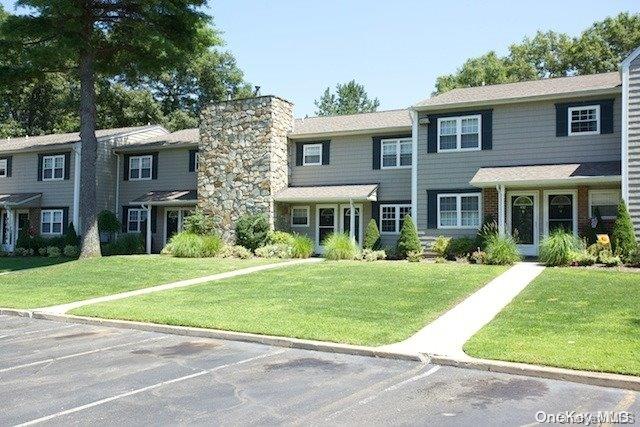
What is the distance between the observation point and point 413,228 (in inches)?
889

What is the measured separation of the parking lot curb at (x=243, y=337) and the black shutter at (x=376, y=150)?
51.5 ft

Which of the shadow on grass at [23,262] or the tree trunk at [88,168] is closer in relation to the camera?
the shadow on grass at [23,262]

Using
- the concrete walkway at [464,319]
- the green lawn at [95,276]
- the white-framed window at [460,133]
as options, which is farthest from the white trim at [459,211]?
the green lawn at [95,276]

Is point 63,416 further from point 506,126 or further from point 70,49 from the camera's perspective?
point 70,49

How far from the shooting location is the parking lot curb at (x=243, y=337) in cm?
904

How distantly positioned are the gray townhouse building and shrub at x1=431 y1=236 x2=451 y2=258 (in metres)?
0.98

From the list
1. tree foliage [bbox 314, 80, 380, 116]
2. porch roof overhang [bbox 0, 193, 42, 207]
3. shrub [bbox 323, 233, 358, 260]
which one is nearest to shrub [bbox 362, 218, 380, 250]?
shrub [bbox 323, 233, 358, 260]

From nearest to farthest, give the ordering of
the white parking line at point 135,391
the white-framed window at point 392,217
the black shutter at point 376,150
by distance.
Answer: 1. the white parking line at point 135,391
2. the white-framed window at point 392,217
3. the black shutter at point 376,150

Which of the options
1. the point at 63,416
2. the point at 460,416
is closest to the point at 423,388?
the point at 460,416

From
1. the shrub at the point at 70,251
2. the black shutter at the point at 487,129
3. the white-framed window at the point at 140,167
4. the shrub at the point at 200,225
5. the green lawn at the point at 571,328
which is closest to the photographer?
the green lawn at the point at 571,328

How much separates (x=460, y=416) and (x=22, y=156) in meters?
33.6

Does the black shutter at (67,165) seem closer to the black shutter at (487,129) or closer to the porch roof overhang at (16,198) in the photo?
the porch roof overhang at (16,198)

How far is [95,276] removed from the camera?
19.7 m

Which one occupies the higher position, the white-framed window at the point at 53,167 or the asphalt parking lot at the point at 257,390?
the white-framed window at the point at 53,167
